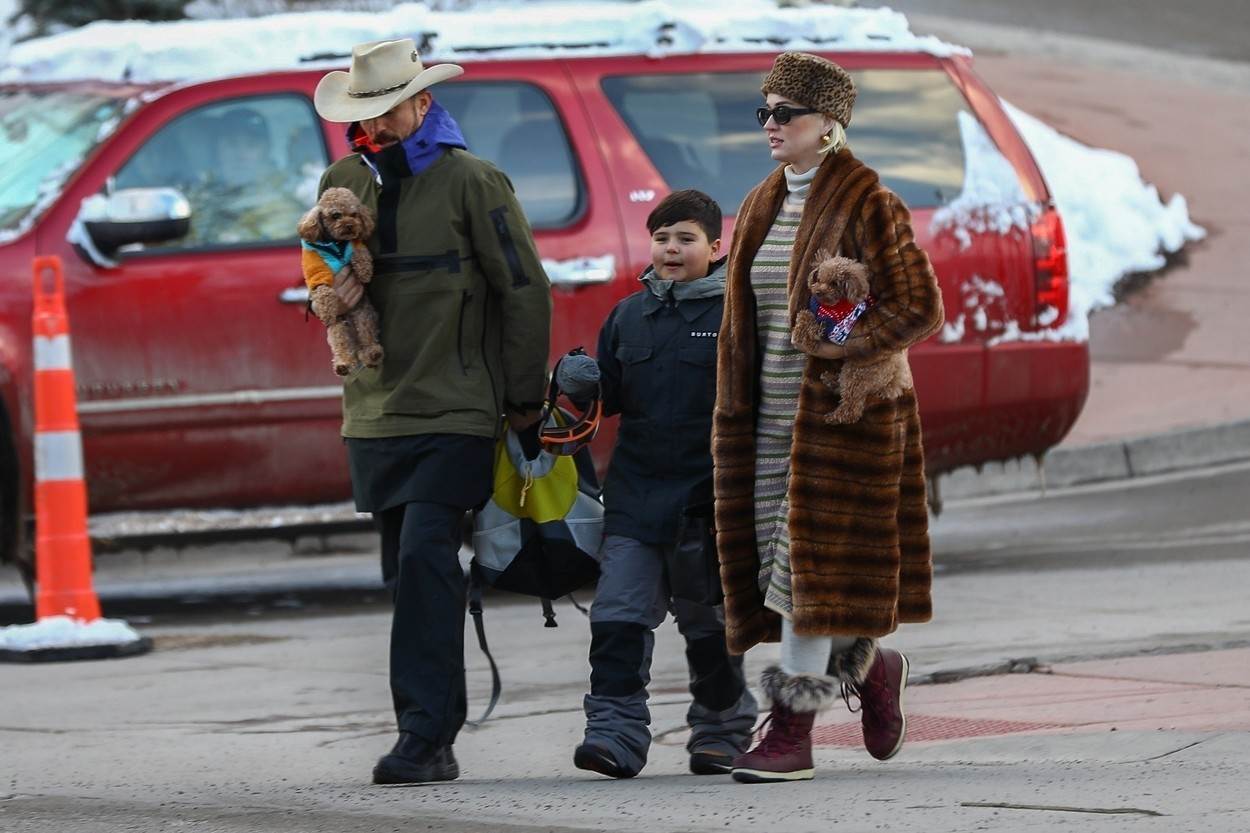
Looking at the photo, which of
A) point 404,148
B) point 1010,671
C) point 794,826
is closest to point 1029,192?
point 1010,671

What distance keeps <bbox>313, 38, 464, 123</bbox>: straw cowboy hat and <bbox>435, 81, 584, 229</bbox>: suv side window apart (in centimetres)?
264

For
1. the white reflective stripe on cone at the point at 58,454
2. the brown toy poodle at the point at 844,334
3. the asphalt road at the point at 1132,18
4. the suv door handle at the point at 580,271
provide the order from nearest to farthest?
1. the brown toy poodle at the point at 844,334
2. the white reflective stripe on cone at the point at 58,454
3. the suv door handle at the point at 580,271
4. the asphalt road at the point at 1132,18

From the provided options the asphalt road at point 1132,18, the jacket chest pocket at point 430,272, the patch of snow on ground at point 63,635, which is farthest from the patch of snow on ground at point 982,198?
the asphalt road at point 1132,18

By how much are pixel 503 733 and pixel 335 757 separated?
462 mm

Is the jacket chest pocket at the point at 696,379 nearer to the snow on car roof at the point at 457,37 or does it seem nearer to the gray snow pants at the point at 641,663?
the gray snow pants at the point at 641,663

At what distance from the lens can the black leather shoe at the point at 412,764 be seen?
5.08m

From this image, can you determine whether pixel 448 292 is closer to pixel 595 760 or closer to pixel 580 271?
pixel 595 760

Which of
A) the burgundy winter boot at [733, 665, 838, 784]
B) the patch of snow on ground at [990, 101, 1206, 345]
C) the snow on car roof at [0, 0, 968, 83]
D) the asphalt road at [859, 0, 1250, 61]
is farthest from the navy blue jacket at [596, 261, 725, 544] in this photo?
the asphalt road at [859, 0, 1250, 61]

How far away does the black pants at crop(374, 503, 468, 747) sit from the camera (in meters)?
5.16

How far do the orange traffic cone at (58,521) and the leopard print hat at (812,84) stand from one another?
3.04 metres

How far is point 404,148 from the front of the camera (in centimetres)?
525

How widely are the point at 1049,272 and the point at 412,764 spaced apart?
3849mm

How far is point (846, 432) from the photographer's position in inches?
189

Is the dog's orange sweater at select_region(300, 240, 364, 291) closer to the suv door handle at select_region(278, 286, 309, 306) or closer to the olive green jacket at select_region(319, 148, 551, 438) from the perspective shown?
the olive green jacket at select_region(319, 148, 551, 438)
